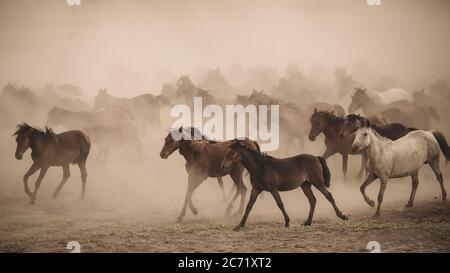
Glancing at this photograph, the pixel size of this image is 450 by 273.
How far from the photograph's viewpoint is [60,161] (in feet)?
36.5

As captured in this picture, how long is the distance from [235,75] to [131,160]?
330 cm

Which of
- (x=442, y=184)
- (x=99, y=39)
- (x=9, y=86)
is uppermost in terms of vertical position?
(x=99, y=39)

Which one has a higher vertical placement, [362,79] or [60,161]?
[362,79]

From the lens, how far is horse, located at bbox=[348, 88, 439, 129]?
11914 mm

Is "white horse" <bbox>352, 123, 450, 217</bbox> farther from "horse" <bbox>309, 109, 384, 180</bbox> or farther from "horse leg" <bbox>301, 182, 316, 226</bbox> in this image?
"horse" <bbox>309, 109, 384, 180</bbox>

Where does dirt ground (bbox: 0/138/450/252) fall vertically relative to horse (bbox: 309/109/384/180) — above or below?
below

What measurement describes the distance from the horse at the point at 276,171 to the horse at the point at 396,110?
3740 mm

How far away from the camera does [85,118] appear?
42.9 ft

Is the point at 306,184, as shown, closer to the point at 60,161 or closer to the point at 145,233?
the point at 145,233

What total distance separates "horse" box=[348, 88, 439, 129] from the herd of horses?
23mm

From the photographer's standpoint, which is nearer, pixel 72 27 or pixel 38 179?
pixel 38 179

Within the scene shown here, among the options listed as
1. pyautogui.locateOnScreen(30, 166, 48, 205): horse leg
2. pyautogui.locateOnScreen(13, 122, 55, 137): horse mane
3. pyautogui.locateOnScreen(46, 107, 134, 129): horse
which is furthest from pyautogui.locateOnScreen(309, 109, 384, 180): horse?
pyautogui.locateOnScreen(30, 166, 48, 205): horse leg

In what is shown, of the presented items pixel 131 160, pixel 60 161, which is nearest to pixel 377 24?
pixel 131 160
